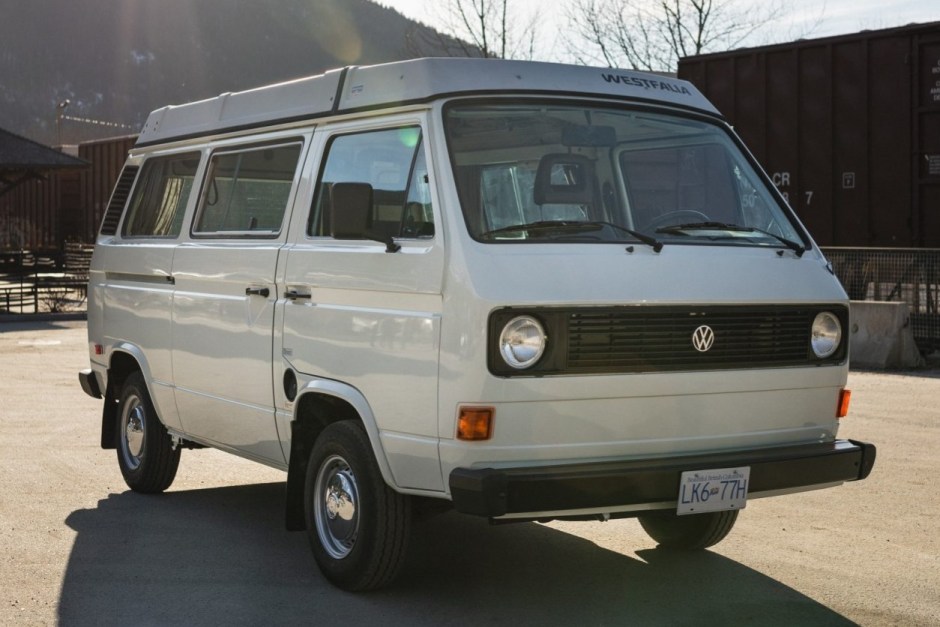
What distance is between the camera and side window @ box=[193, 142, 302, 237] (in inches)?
253

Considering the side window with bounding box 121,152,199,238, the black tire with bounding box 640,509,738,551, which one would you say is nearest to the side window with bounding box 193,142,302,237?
the side window with bounding box 121,152,199,238

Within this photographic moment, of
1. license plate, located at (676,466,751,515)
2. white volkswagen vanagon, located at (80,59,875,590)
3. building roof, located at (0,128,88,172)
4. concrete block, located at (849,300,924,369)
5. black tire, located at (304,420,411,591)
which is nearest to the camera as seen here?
white volkswagen vanagon, located at (80,59,875,590)

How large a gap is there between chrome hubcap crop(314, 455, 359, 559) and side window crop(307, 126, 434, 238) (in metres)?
1.06

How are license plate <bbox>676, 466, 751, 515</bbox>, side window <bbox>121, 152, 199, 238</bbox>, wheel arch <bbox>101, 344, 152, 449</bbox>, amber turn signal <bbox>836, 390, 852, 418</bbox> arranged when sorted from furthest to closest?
wheel arch <bbox>101, 344, 152, 449</bbox>
side window <bbox>121, 152, 199, 238</bbox>
amber turn signal <bbox>836, 390, 852, 418</bbox>
license plate <bbox>676, 466, 751, 515</bbox>

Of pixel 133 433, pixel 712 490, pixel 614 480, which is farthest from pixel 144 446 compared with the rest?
pixel 712 490

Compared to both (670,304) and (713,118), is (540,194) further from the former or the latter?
(713,118)

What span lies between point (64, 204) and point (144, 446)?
115 feet

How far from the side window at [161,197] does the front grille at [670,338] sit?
328 cm

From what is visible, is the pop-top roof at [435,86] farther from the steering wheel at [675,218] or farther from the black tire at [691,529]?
the black tire at [691,529]

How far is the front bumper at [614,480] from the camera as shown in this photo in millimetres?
4812

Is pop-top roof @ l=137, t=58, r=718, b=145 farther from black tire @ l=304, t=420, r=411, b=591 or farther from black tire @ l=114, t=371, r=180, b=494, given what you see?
black tire @ l=114, t=371, r=180, b=494

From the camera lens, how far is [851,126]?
60.1ft

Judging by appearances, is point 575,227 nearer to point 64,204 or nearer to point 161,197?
point 161,197

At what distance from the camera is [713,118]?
20.6ft
